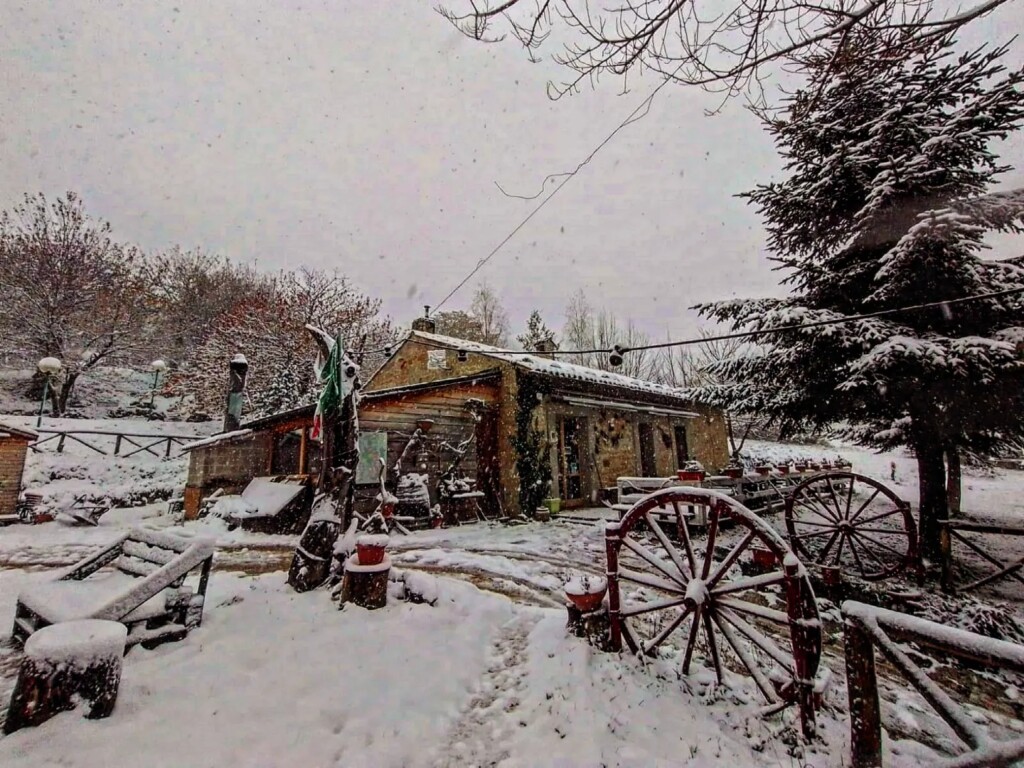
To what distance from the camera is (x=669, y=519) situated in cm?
840

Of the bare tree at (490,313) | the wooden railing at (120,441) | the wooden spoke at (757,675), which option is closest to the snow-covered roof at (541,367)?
the wooden spoke at (757,675)

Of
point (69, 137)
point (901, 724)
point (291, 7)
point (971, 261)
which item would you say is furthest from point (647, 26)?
point (69, 137)

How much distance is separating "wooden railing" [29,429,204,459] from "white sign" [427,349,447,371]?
27.1 feet

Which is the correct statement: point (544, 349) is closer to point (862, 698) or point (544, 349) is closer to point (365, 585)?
point (365, 585)

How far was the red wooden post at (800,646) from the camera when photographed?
97.4 inches

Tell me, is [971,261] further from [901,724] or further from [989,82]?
[901,724]

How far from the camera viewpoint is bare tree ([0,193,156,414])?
15469 mm

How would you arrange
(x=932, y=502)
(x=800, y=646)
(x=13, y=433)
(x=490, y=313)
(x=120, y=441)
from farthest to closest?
1. (x=490, y=313)
2. (x=120, y=441)
3. (x=13, y=433)
4. (x=932, y=502)
5. (x=800, y=646)

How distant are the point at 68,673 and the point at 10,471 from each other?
12105mm

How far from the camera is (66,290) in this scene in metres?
16.2

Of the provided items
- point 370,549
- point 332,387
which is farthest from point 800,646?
point 332,387

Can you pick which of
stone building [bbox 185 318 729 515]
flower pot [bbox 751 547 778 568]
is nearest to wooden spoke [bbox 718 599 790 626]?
flower pot [bbox 751 547 778 568]

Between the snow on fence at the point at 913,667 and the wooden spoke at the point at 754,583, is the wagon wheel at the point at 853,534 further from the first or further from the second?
the snow on fence at the point at 913,667

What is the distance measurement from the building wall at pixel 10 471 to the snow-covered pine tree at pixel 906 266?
15496mm
